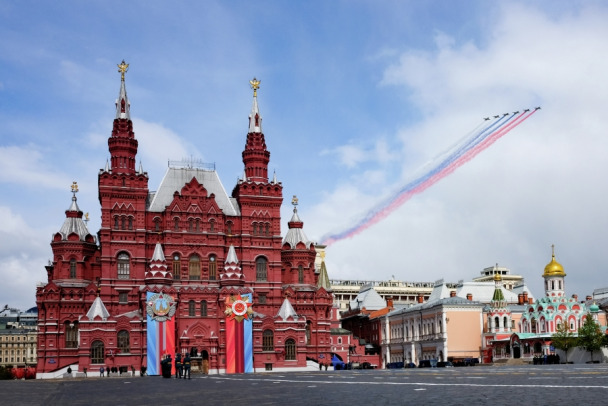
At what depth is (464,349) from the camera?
10862cm

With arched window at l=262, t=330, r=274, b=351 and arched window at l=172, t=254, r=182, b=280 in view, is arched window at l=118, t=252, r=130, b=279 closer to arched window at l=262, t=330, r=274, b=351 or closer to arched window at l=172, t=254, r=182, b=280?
arched window at l=172, t=254, r=182, b=280

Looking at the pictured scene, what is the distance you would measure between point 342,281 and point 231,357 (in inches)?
3991

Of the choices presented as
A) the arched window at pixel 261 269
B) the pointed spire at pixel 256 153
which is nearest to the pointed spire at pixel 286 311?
the arched window at pixel 261 269

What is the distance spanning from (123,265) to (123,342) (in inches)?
360

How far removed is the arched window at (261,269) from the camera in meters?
91.6

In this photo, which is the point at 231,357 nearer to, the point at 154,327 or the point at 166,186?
the point at 154,327

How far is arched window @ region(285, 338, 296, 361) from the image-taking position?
3408 inches

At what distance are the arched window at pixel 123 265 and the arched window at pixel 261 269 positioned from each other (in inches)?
595

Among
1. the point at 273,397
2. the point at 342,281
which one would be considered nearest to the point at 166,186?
the point at 273,397

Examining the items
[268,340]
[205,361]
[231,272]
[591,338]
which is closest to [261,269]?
[231,272]

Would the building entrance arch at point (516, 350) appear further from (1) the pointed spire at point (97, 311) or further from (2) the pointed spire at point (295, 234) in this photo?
(1) the pointed spire at point (97, 311)

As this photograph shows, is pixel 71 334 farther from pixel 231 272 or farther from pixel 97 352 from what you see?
pixel 231 272

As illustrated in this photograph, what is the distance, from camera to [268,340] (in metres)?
86.5

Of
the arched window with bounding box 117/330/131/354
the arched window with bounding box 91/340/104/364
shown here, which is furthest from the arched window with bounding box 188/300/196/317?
the arched window with bounding box 91/340/104/364
